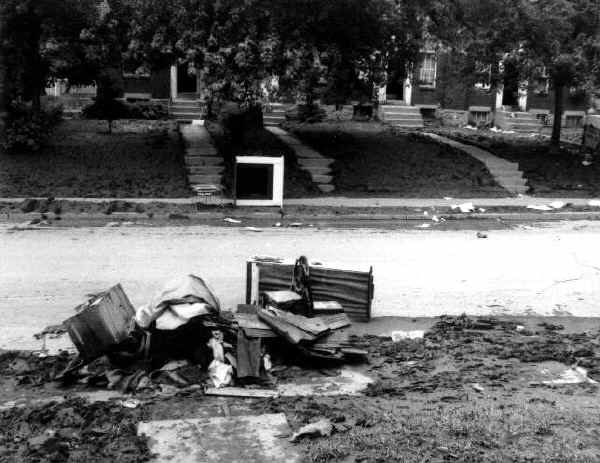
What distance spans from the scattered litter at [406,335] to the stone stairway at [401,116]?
780 inches

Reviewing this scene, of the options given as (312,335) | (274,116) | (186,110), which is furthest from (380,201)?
(186,110)

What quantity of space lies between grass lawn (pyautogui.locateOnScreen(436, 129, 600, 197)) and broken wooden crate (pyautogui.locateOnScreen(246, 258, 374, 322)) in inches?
448

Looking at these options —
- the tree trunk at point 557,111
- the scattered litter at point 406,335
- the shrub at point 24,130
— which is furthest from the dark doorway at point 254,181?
the tree trunk at point 557,111

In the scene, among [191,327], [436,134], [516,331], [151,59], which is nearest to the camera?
[191,327]

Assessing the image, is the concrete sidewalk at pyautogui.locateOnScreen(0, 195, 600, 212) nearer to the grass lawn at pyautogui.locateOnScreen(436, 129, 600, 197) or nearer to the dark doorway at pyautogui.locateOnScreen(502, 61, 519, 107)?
the grass lawn at pyautogui.locateOnScreen(436, 129, 600, 197)

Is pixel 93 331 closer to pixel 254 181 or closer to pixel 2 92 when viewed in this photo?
pixel 254 181

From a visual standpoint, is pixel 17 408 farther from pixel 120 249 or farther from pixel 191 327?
pixel 120 249

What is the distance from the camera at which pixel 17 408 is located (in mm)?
5426

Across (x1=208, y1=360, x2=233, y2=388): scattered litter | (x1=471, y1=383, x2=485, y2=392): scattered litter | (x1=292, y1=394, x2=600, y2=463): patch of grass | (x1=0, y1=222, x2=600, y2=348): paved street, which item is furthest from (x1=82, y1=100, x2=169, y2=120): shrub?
(x1=292, y1=394, x2=600, y2=463): patch of grass

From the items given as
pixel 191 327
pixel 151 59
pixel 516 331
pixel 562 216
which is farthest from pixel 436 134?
pixel 191 327

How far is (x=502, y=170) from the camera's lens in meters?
19.2

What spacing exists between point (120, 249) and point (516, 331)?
20.8 feet

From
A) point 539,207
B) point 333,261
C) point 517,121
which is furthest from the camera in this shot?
point 517,121

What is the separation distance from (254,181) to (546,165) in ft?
30.1
